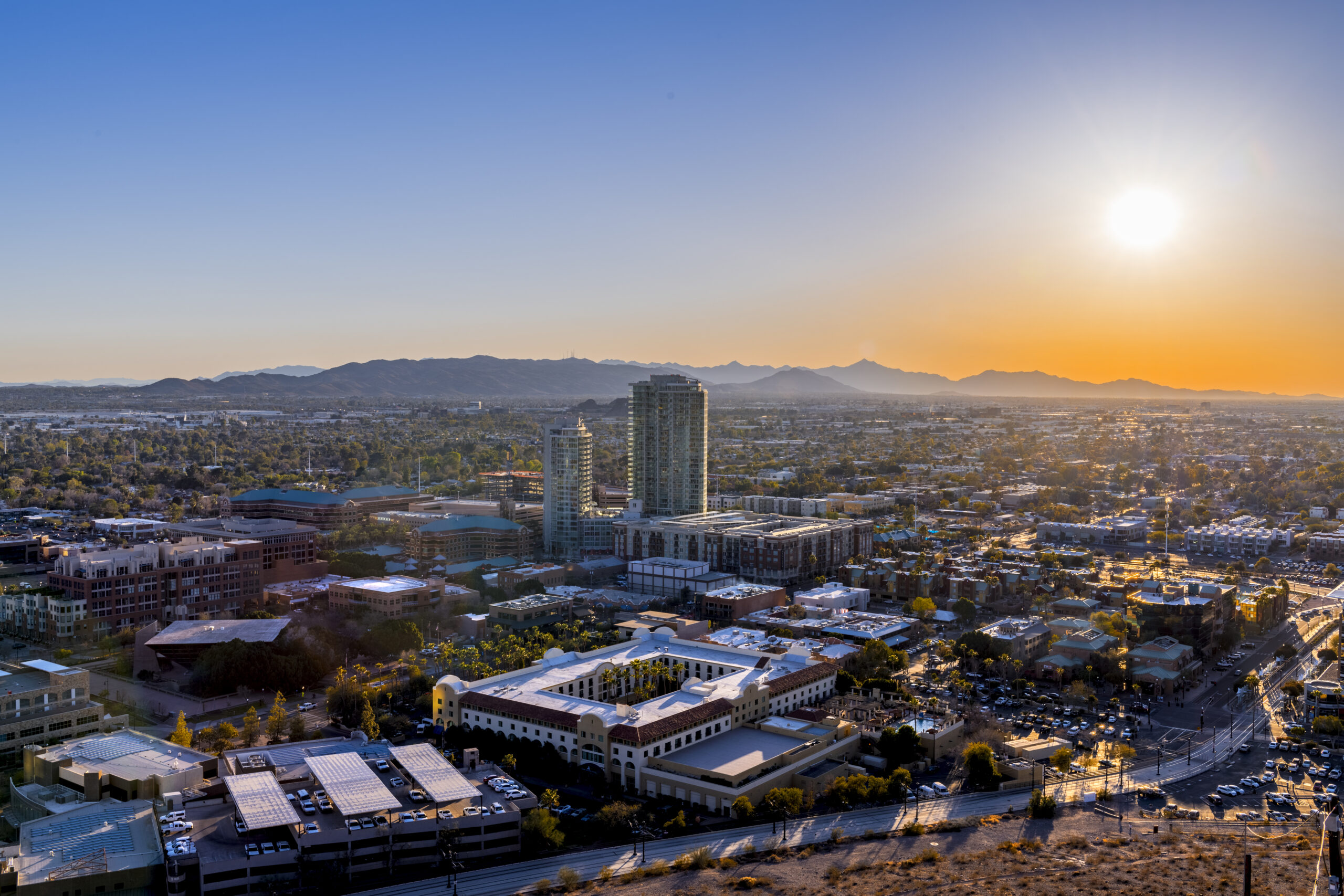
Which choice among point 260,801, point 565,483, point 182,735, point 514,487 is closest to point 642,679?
point 182,735

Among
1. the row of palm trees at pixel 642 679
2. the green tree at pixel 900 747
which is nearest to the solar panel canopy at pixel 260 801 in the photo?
the row of palm trees at pixel 642 679

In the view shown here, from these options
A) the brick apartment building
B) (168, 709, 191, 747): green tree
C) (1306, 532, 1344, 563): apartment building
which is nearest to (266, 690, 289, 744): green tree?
(168, 709, 191, 747): green tree

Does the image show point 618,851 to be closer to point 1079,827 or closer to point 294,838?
point 294,838

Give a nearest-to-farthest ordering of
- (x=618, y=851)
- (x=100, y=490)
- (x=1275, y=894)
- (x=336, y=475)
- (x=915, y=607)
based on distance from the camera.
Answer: (x=1275, y=894), (x=618, y=851), (x=915, y=607), (x=100, y=490), (x=336, y=475)

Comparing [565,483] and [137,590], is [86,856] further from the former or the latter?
[565,483]

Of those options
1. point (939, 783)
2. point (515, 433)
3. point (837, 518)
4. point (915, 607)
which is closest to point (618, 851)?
→ point (939, 783)

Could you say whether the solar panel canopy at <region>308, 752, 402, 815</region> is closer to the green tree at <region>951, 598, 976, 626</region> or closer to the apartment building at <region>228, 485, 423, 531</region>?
the green tree at <region>951, 598, 976, 626</region>

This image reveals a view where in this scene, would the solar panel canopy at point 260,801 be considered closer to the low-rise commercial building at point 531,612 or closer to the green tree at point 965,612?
the low-rise commercial building at point 531,612
